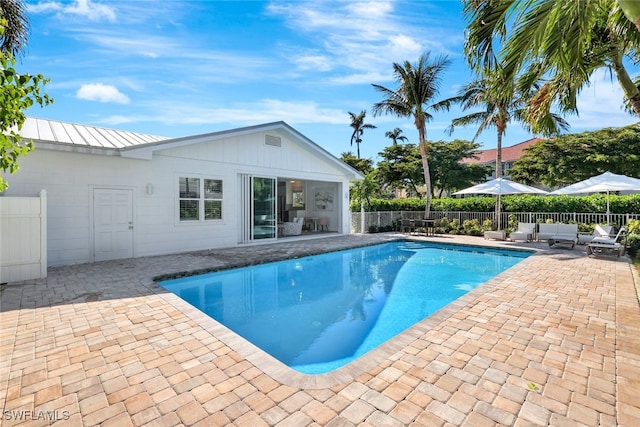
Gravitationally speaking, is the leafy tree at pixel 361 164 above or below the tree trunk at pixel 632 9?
above

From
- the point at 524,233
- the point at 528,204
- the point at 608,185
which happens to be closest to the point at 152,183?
the point at 524,233

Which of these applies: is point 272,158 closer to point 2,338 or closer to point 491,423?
point 2,338

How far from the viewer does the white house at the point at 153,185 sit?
8211 millimetres

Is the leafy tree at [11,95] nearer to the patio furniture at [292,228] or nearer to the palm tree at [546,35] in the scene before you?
the palm tree at [546,35]

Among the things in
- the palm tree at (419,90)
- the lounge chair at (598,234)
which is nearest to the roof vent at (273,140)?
the palm tree at (419,90)

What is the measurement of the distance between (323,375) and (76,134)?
10.6m

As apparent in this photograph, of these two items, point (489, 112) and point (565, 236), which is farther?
point (489, 112)

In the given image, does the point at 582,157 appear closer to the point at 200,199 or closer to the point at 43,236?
the point at 200,199

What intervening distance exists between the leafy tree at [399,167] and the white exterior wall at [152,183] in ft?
59.5

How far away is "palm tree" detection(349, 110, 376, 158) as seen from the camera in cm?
4003

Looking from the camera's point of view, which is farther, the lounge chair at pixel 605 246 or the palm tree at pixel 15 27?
the palm tree at pixel 15 27

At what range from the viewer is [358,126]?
133 ft

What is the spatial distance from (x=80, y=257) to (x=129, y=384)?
7444mm

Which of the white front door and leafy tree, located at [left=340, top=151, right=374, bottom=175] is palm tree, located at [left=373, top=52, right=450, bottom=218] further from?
leafy tree, located at [left=340, top=151, right=374, bottom=175]
